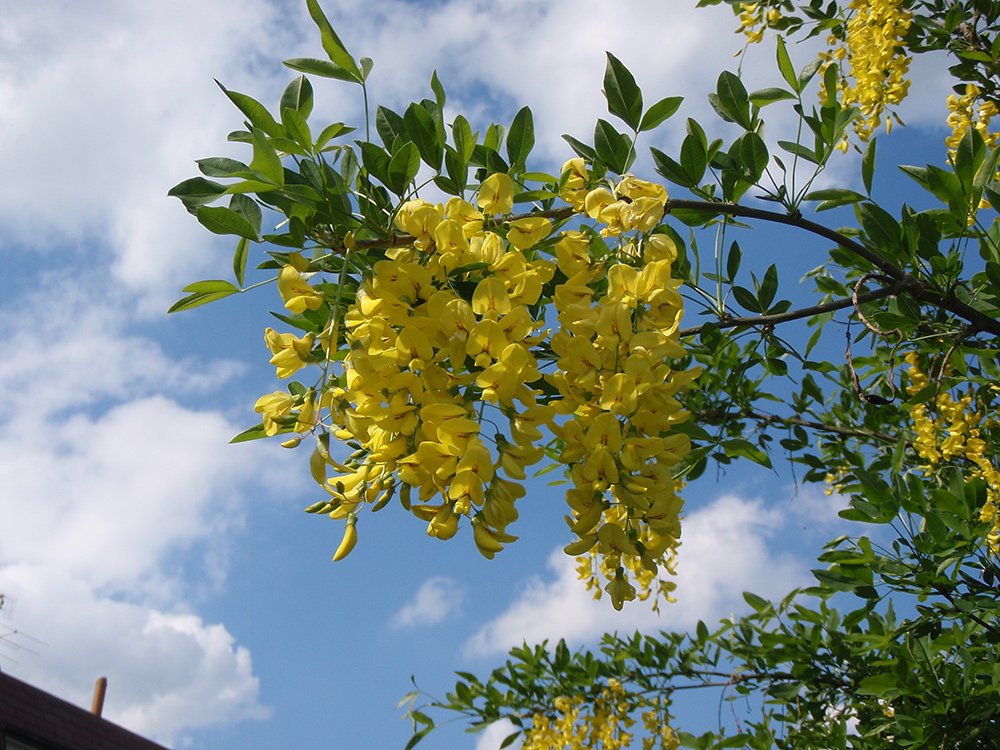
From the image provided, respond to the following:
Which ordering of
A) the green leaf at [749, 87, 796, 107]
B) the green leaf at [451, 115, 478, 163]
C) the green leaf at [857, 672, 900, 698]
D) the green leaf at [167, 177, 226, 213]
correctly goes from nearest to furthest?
the green leaf at [167, 177, 226, 213]
the green leaf at [451, 115, 478, 163]
the green leaf at [749, 87, 796, 107]
the green leaf at [857, 672, 900, 698]

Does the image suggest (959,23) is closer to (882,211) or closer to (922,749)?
(882,211)

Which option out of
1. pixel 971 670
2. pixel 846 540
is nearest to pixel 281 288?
pixel 846 540

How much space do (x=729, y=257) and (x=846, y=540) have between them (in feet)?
3.40

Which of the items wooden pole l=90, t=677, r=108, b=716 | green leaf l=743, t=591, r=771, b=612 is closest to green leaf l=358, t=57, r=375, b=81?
green leaf l=743, t=591, r=771, b=612

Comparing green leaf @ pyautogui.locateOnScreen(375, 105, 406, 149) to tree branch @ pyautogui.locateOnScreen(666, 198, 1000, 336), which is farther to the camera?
tree branch @ pyautogui.locateOnScreen(666, 198, 1000, 336)

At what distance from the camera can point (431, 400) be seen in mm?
1059

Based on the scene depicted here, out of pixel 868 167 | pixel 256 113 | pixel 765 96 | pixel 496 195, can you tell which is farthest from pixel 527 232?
pixel 868 167

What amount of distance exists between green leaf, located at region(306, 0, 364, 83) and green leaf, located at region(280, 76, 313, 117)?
53 millimetres

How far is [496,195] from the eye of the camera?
1183 millimetres

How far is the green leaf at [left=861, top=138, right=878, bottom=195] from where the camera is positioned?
174 cm

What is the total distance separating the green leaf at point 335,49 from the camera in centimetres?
122

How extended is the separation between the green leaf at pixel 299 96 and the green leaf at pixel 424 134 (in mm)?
130

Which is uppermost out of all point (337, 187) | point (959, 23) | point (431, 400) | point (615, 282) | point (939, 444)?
point (959, 23)

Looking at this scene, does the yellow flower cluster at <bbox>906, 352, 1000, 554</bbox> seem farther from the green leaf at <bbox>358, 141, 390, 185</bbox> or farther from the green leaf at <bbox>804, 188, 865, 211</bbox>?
the green leaf at <bbox>358, 141, 390, 185</bbox>
